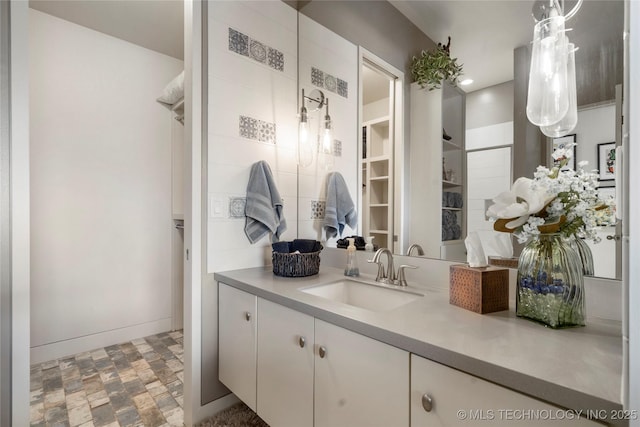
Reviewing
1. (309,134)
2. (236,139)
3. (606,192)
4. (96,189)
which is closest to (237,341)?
(236,139)

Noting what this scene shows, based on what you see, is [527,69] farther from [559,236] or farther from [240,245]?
[240,245]

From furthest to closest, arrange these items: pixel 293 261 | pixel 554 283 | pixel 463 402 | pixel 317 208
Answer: pixel 317 208 → pixel 293 261 → pixel 554 283 → pixel 463 402

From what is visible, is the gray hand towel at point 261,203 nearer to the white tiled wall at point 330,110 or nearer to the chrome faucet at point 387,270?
the white tiled wall at point 330,110

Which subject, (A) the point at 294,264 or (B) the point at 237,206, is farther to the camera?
(B) the point at 237,206

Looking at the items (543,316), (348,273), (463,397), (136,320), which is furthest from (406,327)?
(136,320)

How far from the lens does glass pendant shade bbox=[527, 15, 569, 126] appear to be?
96cm

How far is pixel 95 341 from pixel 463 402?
2.82 m

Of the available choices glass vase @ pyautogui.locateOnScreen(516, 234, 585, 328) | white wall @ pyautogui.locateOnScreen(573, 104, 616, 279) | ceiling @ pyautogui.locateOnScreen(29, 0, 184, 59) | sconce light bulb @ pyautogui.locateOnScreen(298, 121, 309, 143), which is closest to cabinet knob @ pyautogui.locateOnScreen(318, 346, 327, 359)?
glass vase @ pyautogui.locateOnScreen(516, 234, 585, 328)

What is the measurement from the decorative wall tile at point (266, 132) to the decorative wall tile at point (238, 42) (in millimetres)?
398

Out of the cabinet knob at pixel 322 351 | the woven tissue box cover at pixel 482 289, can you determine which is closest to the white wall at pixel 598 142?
the woven tissue box cover at pixel 482 289

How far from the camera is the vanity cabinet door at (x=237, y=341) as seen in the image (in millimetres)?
1351

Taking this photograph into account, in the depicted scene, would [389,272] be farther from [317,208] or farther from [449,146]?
[317,208]

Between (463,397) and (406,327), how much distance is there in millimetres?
203

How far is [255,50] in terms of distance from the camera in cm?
176
